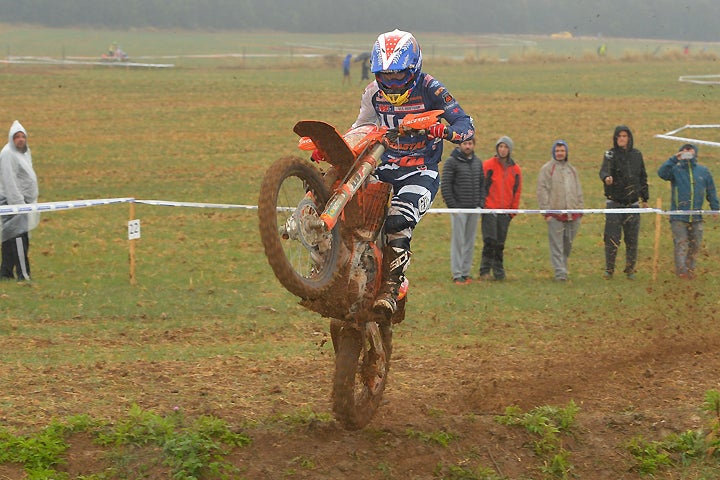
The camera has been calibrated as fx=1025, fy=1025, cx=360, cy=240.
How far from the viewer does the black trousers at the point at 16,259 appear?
44.0ft

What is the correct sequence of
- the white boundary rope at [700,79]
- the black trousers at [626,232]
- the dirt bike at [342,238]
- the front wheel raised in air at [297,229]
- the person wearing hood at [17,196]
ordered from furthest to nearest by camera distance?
the white boundary rope at [700,79]
the black trousers at [626,232]
the person wearing hood at [17,196]
the dirt bike at [342,238]
the front wheel raised in air at [297,229]

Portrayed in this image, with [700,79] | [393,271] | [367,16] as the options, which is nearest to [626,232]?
[393,271]

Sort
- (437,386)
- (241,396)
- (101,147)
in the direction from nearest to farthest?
(241,396), (437,386), (101,147)

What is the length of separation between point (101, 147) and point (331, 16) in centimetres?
8146

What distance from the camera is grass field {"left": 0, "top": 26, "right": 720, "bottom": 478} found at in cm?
834

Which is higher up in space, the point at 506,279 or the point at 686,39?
the point at 686,39

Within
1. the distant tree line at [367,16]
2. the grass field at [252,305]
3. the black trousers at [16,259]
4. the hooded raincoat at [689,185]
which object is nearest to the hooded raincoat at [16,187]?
the black trousers at [16,259]

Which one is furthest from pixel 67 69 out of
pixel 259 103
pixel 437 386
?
pixel 437 386

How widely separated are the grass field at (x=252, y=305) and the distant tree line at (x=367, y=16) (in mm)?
65864

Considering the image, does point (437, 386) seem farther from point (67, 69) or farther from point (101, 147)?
point (67, 69)

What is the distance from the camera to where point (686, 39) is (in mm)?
96688

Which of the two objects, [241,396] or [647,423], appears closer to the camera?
[647,423]

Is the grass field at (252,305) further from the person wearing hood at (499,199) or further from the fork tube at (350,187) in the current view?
the fork tube at (350,187)

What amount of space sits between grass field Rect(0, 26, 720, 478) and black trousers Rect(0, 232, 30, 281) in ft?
0.88
